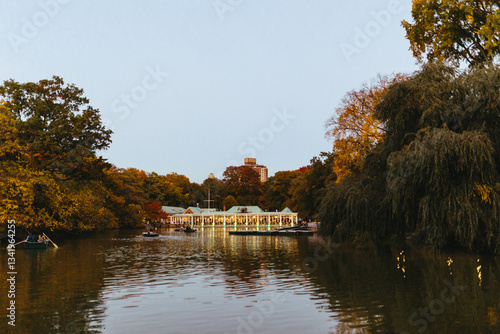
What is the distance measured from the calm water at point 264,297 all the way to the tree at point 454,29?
46.8 feet

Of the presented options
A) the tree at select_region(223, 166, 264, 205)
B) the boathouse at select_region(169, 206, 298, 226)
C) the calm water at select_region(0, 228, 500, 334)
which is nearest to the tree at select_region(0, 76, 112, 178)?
the calm water at select_region(0, 228, 500, 334)

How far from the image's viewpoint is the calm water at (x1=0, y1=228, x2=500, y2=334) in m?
10.7

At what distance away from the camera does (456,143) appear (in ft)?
70.7

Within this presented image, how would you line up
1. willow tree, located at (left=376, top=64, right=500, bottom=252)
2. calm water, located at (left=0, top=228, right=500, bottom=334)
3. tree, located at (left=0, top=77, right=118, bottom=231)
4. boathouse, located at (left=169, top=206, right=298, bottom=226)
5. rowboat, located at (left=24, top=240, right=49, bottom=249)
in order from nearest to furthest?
1. calm water, located at (left=0, top=228, right=500, bottom=334)
2. willow tree, located at (left=376, top=64, right=500, bottom=252)
3. rowboat, located at (left=24, top=240, right=49, bottom=249)
4. tree, located at (left=0, top=77, right=118, bottom=231)
5. boathouse, located at (left=169, top=206, right=298, bottom=226)

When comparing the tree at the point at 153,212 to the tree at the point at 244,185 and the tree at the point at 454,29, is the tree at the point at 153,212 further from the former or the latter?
the tree at the point at 454,29

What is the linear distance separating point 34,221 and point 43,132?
10128 mm

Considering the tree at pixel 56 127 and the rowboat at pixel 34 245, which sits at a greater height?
the tree at pixel 56 127

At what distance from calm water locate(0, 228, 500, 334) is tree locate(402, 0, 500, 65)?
14.3 meters

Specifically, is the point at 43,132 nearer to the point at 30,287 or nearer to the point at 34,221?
the point at 34,221

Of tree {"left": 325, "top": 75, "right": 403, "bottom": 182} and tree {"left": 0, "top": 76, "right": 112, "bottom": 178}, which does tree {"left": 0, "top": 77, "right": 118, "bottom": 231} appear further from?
tree {"left": 325, "top": 75, "right": 403, "bottom": 182}

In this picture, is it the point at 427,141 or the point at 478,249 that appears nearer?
the point at 427,141

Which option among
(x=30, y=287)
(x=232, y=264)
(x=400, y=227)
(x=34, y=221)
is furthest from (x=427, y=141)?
(x=34, y=221)

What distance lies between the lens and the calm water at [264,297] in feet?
35.1

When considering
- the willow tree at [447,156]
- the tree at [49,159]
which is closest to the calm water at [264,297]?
the willow tree at [447,156]
